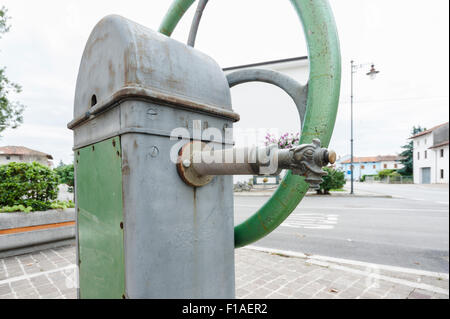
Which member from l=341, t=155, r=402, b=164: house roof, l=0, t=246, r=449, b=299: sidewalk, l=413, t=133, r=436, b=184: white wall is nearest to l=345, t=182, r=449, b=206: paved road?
l=0, t=246, r=449, b=299: sidewalk

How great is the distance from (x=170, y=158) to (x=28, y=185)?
4.97 meters

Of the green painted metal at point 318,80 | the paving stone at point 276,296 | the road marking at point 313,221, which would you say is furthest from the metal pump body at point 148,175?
the road marking at point 313,221

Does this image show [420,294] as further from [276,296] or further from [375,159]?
[375,159]

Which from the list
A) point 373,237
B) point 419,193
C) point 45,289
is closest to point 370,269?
point 373,237

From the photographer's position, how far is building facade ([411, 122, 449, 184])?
32.7m

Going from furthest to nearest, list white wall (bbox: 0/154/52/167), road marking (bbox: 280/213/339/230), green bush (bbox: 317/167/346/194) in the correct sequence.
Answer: green bush (bbox: 317/167/346/194) → road marking (bbox: 280/213/339/230) → white wall (bbox: 0/154/52/167)

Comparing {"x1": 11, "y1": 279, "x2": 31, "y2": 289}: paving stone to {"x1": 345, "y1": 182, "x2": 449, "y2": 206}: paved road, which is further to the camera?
{"x1": 345, "y1": 182, "x2": 449, "y2": 206}: paved road

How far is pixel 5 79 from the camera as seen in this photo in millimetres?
9086

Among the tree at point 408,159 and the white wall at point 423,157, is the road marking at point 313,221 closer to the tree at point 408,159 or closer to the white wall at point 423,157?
the white wall at point 423,157

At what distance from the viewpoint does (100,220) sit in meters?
1.03

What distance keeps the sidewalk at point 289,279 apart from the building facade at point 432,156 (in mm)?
37207

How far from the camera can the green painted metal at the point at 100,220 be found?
2.96ft

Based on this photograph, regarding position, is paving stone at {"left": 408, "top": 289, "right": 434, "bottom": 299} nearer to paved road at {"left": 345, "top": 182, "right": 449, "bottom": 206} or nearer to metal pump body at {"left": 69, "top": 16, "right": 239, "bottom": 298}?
metal pump body at {"left": 69, "top": 16, "right": 239, "bottom": 298}

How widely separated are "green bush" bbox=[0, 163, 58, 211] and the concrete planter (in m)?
0.26
